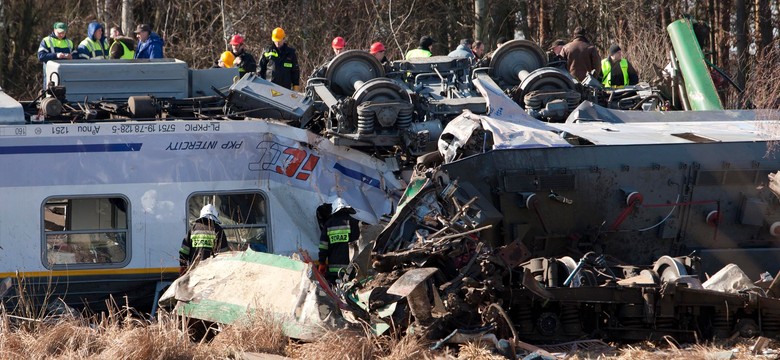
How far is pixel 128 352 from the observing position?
8.81 meters

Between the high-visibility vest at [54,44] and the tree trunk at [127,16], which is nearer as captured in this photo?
the high-visibility vest at [54,44]

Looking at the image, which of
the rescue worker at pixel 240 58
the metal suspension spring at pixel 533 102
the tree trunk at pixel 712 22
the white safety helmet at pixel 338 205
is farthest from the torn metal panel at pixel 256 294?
the tree trunk at pixel 712 22

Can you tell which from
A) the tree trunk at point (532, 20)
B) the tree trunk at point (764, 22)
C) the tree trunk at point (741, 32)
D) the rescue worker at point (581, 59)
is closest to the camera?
the rescue worker at point (581, 59)

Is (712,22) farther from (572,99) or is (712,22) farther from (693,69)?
(572,99)

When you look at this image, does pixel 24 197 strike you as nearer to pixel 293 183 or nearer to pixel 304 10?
pixel 293 183

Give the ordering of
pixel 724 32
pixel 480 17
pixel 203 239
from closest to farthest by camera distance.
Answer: pixel 203 239 → pixel 480 17 → pixel 724 32

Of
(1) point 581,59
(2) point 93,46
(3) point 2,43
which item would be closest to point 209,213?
(2) point 93,46

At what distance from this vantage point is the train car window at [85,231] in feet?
39.9

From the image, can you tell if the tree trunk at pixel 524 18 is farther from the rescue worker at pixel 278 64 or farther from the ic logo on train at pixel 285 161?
the ic logo on train at pixel 285 161

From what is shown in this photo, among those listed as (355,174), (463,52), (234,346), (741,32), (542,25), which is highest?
(542,25)

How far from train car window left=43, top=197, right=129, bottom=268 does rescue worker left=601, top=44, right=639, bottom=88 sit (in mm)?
→ 9425

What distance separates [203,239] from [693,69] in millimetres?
6584

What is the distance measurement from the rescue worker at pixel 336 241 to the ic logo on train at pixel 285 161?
0.95m

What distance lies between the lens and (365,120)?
42.3 feet
